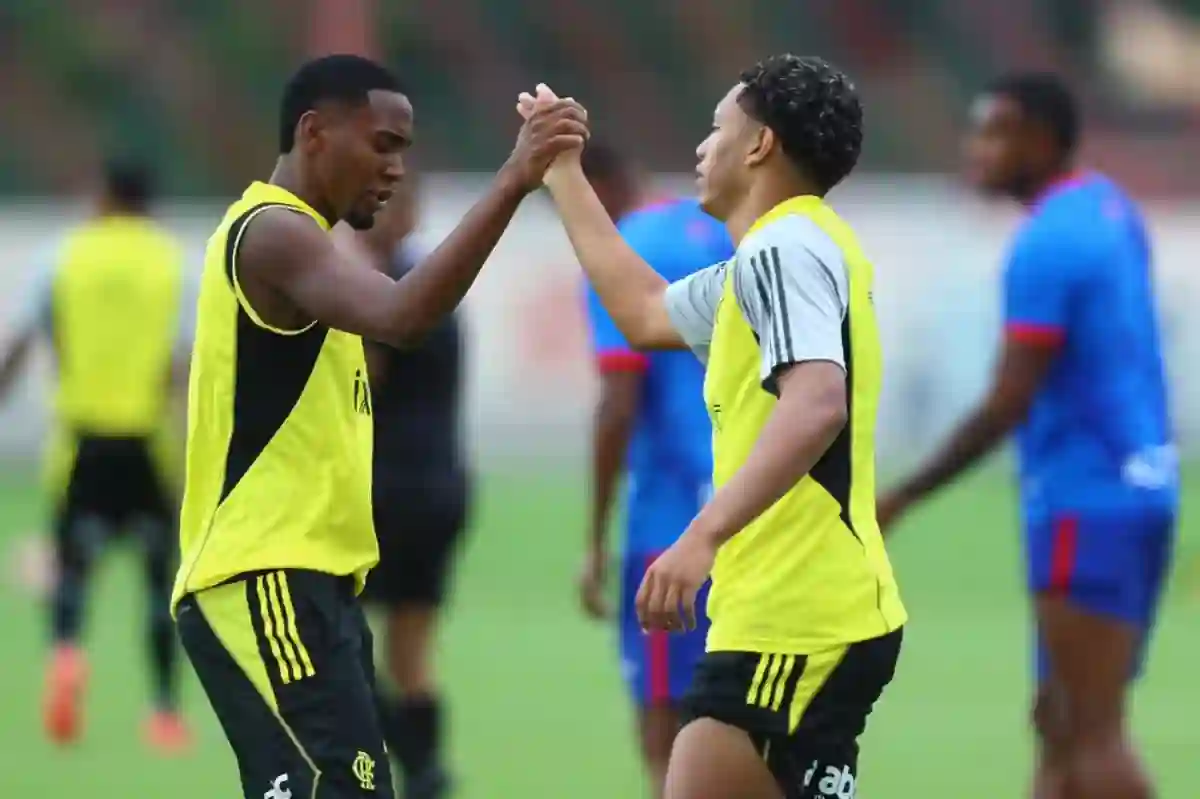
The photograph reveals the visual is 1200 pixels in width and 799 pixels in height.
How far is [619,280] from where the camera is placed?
550cm

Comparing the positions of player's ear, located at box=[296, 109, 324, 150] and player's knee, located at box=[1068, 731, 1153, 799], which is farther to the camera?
player's knee, located at box=[1068, 731, 1153, 799]

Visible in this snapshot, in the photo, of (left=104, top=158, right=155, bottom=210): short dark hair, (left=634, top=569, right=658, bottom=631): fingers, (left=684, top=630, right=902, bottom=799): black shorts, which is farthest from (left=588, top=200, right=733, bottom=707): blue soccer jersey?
(left=104, top=158, right=155, bottom=210): short dark hair

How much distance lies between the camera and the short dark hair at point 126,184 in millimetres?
11398

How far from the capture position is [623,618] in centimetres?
736

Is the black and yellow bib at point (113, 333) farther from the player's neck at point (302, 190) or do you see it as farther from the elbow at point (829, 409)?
the elbow at point (829, 409)

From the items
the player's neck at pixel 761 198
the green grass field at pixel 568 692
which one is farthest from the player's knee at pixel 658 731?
the player's neck at pixel 761 198

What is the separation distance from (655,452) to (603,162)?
44.4 inches

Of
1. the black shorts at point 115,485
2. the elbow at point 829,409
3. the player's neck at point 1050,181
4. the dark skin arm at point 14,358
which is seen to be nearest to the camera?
the elbow at point 829,409

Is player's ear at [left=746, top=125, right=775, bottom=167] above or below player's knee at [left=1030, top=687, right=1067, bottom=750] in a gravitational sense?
above

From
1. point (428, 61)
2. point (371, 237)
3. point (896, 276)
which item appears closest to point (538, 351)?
point (896, 276)

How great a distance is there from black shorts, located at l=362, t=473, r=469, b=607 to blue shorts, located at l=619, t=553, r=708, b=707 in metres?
1.60

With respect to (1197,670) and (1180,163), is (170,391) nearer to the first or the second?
(1197,670)

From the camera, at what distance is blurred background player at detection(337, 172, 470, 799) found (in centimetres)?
856

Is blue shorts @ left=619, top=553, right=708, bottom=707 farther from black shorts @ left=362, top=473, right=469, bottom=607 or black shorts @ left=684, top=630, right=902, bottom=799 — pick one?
black shorts @ left=684, top=630, right=902, bottom=799
